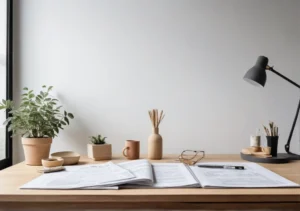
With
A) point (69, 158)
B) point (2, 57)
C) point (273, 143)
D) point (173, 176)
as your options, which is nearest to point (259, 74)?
point (273, 143)

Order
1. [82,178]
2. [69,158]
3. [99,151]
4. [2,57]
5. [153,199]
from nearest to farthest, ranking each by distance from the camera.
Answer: [153,199], [82,178], [69,158], [99,151], [2,57]

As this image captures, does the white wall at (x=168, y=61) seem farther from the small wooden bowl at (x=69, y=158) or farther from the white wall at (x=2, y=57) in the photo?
the small wooden bowl at (x=69, y=158)

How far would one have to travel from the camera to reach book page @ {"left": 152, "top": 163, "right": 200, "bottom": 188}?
2.81ft

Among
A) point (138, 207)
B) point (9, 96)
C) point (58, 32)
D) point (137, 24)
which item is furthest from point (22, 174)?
point (137, 24)

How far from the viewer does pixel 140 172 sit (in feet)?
3.12

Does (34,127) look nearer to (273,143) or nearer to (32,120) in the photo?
(32,120)

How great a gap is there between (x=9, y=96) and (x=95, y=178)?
2.97 ft

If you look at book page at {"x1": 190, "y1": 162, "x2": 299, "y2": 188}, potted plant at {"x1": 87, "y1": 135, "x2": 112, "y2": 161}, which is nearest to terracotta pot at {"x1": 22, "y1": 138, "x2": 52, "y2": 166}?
potted plant at {"x1": 87, "y1": 135, "x2": 112, "y2": 161}

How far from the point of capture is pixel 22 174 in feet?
3.36

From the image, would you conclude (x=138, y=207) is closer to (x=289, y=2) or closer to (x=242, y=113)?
(x=242, y=113)

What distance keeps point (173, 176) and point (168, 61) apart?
77 centimetres

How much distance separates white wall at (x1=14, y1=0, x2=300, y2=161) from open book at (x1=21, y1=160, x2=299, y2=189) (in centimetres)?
50

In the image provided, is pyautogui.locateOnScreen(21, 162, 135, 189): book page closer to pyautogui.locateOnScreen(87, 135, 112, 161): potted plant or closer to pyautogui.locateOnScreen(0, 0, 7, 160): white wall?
pyautogui.locateOnScreen(87, 135, 112, 161): potted plant

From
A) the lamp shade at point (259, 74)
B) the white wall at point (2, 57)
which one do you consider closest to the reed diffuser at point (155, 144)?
the lamp shade at point (259, 74)
